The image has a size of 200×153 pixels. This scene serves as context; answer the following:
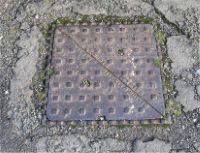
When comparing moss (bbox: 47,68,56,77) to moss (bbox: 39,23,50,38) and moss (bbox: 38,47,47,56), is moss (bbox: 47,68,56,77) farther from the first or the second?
moss (bbox: 39,23,50,38)

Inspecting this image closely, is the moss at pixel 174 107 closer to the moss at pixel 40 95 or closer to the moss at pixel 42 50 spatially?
the moss at pixel 40 95

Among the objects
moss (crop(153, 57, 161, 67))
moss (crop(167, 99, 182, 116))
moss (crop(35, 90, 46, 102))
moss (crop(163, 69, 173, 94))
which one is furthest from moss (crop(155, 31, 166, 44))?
moss (crop(35, 90, 46, 102))

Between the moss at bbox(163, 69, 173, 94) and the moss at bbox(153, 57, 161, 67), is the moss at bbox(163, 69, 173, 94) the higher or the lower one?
the lower one

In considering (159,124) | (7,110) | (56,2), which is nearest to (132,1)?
(56,2)

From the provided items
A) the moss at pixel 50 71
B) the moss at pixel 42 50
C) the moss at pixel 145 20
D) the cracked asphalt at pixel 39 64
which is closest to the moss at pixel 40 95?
the cracked asphalt at pixel 39 64

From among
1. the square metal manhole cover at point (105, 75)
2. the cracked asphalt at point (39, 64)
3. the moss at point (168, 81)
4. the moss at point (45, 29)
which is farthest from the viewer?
the moss at point (45, 29)
